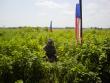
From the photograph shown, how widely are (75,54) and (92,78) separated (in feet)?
5.94

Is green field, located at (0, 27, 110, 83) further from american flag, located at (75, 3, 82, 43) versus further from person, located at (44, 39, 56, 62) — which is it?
person, located at (44, 39, 56, 62)

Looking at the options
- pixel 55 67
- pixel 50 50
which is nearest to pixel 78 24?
pixel 50 50

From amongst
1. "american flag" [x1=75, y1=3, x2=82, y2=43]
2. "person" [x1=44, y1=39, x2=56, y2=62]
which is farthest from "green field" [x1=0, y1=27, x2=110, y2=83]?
"person" [x1=44, y1=39, x2=56, y2=62]

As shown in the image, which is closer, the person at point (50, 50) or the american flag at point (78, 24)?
the american flag at point (78, 24)

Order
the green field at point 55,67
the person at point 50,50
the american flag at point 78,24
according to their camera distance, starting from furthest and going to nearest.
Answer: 1. the person at point 50,50
2. the american flag at point 78,24
3. the green field at point 55,67

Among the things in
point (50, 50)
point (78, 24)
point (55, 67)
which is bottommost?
point (55, 67)

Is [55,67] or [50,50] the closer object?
[55,67]

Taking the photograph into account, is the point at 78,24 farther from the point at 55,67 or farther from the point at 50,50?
the point at 55,67

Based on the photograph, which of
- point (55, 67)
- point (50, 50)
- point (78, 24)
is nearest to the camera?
point (55, 67)

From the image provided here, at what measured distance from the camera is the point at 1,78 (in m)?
7.89

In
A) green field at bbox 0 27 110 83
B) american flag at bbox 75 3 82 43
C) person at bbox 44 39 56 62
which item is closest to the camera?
green field at bbox 0 27 110 83

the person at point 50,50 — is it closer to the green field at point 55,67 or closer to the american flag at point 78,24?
the american flag at point 78,24

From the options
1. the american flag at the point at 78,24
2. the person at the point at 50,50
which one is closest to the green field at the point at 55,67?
the american flag at the point at 78,24

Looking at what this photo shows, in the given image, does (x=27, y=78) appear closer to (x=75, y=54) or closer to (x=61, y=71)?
(x=61, y=71)
